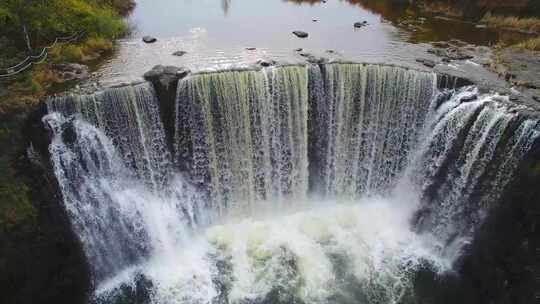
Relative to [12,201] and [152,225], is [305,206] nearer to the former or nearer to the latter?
[152,225]

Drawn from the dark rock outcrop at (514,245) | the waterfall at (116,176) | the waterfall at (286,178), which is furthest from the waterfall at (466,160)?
the waterfall at (116,176)

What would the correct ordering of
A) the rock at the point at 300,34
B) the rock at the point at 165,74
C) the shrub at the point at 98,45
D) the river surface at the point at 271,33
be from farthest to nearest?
1. the rock at the point at 300,34
2. the shrub at the point at 98,45
3. the river surface at the point at 271,33
4. the rock at the point at 165,74

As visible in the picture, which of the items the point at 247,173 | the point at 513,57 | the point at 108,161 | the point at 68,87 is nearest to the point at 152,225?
the point at 108,161

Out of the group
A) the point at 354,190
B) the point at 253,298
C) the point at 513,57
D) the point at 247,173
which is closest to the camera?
the point at 253,298

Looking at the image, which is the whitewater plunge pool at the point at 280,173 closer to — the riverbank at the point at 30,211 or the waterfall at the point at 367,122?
the waterfall at the point at 367,122

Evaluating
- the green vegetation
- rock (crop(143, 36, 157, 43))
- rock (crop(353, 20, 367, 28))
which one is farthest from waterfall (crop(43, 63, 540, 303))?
rock (crop(353, 20, 367, 28))
